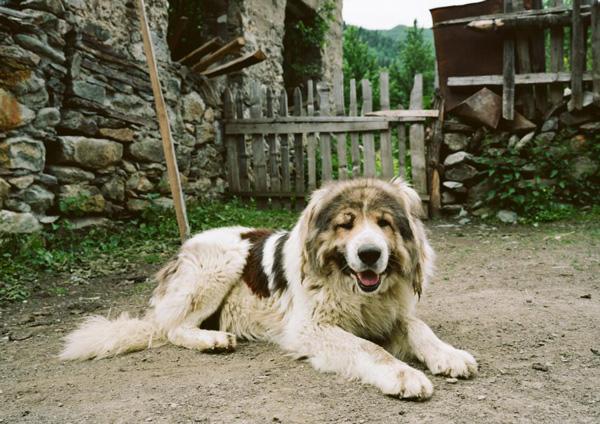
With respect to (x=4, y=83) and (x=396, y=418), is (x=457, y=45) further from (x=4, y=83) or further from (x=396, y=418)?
(x=396, y=418)

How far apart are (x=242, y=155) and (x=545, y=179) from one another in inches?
190

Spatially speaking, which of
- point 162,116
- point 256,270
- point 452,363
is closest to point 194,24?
point 162,116

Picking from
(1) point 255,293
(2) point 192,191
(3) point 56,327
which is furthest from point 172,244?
(1) point 255,293

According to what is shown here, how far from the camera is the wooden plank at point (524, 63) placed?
287 inches

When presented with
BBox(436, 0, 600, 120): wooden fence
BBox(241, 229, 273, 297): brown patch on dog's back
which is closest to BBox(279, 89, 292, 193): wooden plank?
BBox(436, 0, 600, 120): wooden fence

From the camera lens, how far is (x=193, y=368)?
2.92m

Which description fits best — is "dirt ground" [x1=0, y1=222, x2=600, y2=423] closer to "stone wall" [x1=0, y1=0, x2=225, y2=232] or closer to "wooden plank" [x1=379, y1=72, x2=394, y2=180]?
"stone wall" [x1=0, y1=0, x2=225, y2=232]

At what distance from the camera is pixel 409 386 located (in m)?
2.33

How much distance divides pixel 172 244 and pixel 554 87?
5.70 metres

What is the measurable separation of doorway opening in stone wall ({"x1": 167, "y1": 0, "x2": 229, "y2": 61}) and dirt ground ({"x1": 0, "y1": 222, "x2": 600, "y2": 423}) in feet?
19.8

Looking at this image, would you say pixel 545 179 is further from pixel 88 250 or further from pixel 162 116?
pixel 88 250

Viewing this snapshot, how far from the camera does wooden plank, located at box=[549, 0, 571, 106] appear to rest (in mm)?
7164

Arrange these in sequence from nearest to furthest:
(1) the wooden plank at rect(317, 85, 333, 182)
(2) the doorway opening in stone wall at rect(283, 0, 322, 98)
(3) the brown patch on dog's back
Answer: (3) the brown patch on dog's back < (1) the wooden plank at rect(317, 85, 333, 182) < (2) the doorway opening in stone wall at rect(283, 0, 322, 98)

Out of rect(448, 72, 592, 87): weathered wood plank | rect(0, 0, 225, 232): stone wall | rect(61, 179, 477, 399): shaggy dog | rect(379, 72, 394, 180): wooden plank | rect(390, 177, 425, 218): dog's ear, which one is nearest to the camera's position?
rect(61, 179, 477, 399): shaggy dog
